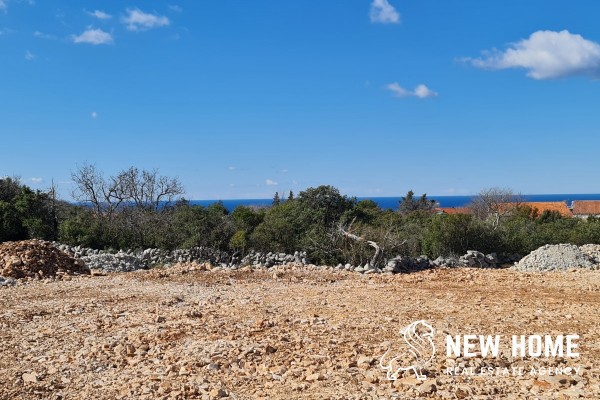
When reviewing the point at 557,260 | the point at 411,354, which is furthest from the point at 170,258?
the point at 411,354

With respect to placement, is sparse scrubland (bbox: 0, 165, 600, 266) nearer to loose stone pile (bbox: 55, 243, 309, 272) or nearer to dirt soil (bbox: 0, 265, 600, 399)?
loose stone pile (bbox: 55, 243, 309, 272)

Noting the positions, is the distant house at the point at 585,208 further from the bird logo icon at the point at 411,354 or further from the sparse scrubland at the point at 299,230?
the bird logo icon at the point at 411,354

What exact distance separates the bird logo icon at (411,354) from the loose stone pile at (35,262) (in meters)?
8.24

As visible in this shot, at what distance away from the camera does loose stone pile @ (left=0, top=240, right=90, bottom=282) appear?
36.6ft

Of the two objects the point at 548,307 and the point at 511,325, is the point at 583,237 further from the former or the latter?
the point at 511,325

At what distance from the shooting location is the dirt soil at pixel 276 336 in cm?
443

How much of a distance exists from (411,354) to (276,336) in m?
1.54

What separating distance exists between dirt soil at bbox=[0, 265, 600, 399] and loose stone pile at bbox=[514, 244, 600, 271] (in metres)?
2.75

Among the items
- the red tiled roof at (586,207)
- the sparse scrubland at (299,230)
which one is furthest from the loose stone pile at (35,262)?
the red tiled roof at (586,207)

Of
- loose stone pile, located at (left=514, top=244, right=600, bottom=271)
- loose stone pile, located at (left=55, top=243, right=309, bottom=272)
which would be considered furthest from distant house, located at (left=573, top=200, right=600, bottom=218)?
loose stone pile, located at (left=55, top=243, right=309, bottom=272)

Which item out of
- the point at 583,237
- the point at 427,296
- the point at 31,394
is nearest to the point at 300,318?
the point at 427,296

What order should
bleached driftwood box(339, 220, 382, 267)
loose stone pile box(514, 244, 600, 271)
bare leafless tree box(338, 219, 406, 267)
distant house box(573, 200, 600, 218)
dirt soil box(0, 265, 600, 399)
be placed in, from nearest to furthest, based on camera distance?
dirt soil box(0, 265, 600, 399)
loose stone pile box(514, 244, 600, 271)
bleached driftwood box(339, 220, 382, 267)
bare leafless tree box(338, 219, 406, 267)
distant house box(573, 200, 600, 218)

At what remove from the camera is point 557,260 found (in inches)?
525

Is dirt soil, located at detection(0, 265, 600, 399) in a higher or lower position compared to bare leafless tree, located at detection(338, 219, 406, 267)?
lower
